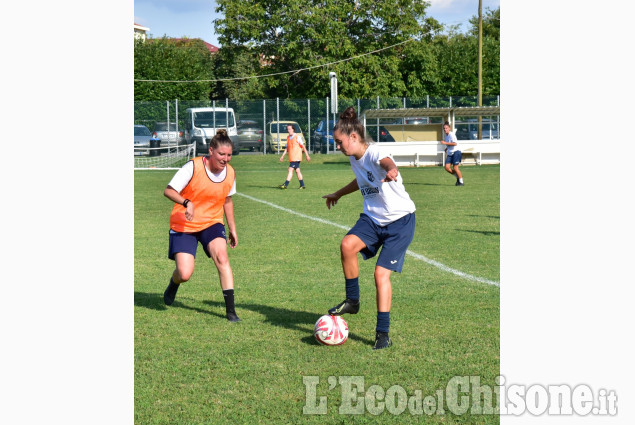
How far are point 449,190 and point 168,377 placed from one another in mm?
15201

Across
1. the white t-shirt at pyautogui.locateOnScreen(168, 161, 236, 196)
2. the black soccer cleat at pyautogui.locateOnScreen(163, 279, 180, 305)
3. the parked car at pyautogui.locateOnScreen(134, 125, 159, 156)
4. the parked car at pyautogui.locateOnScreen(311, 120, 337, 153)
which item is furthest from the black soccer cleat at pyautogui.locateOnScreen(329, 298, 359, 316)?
the parked car at pyautogui.locateOnScreen(311, 120, 337, 153)

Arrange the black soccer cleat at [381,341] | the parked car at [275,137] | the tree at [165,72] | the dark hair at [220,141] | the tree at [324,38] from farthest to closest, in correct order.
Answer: the tree at [165,72]
the tree at [324,38]
the parked car at [275,137]
the dark hair at [220,141]
the black soccer cleat at [381,341]

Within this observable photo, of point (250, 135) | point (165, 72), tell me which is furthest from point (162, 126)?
point (165, 72)

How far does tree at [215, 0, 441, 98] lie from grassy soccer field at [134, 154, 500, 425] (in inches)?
1336

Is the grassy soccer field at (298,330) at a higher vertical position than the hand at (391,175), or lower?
lower

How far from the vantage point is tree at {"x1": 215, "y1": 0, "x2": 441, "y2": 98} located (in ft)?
147

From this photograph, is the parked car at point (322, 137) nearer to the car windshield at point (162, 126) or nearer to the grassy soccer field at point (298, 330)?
the car windshield at point (162, 126)

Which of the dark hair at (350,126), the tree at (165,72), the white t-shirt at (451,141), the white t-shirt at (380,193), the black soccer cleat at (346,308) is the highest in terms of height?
the tree at (165,72)

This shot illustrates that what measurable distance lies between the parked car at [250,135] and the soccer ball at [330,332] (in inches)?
1299

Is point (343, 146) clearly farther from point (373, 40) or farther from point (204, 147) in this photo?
point (373, 40)

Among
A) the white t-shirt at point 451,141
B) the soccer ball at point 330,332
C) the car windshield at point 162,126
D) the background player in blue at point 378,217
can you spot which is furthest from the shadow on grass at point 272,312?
the car windshield at point 162,126

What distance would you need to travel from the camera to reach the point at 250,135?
38469 mm

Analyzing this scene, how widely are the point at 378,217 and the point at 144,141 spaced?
32.2m

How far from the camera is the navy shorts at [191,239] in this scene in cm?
659
